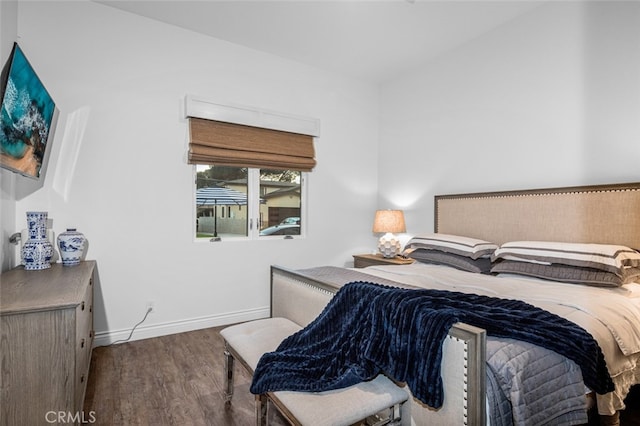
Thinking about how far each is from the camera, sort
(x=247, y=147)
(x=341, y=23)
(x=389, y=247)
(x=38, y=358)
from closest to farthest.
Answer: (x=38, y=358) < (x=341, y=23) < (x=247, y=147) < (x=389, y=247)

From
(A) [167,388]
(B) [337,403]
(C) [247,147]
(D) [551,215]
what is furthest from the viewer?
(C) [247,147]

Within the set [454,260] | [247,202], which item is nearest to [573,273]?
[454,260]

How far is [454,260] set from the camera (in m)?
2.96

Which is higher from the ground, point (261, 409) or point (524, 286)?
point (524, 286)

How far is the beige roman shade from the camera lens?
3.21m

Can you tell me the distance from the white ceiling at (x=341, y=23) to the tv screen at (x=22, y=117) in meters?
1.15

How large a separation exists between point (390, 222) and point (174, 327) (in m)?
2.49

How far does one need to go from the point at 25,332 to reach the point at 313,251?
2.85 meters

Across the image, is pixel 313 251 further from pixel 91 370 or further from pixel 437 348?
pixel 437 348

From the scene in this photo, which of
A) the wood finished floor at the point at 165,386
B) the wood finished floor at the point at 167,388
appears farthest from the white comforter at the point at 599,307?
the wood finished floor at the point at 165,386

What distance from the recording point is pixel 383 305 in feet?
4.74

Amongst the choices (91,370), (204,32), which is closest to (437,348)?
(91,370)

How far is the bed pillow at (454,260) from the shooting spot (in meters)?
2.84

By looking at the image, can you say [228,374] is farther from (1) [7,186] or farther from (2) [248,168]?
(2) [248,168]
